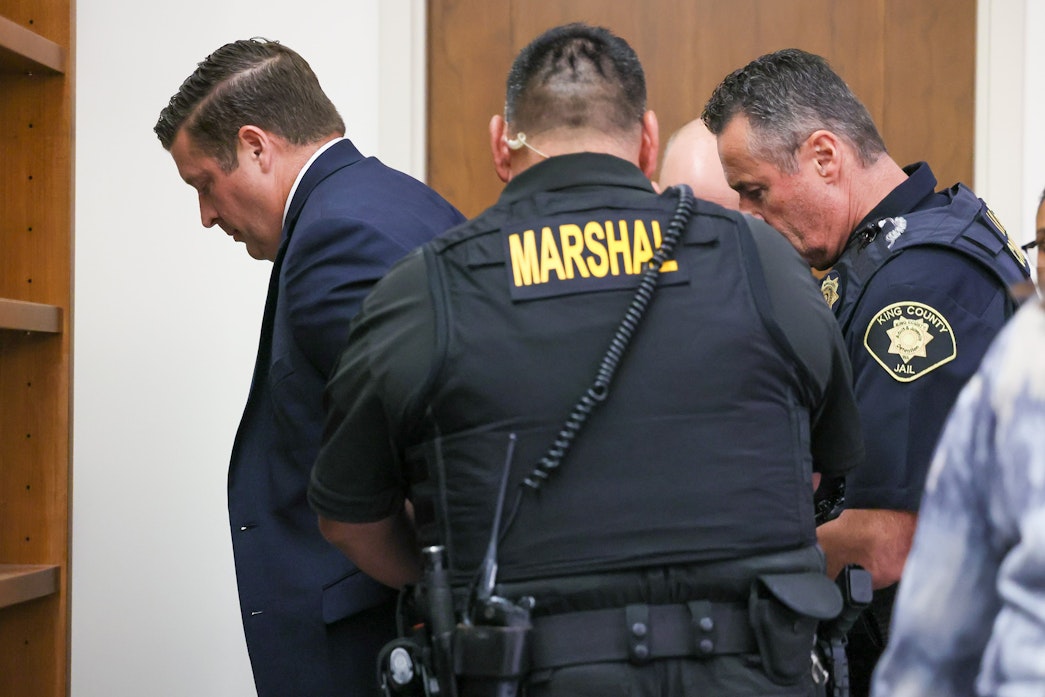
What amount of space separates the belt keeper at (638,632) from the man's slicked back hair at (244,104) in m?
1.02

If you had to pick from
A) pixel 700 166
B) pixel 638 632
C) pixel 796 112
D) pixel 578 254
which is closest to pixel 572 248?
pixel 578 254

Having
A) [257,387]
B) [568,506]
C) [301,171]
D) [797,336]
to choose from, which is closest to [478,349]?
[568,506]

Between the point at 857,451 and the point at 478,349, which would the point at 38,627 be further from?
the point at 857,451

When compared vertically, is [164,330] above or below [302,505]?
above

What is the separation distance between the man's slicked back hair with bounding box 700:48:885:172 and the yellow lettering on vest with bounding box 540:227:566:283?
73 centimetres

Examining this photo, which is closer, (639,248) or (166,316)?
(639,248)

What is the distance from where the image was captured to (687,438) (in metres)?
1.19

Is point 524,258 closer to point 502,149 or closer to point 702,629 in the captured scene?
point 502,149

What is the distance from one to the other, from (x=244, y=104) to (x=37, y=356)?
499 millimetres

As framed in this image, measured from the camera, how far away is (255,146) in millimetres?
1895

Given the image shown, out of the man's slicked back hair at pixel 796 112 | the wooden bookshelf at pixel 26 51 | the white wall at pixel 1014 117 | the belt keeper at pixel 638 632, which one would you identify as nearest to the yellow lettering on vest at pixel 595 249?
the belt keeper at pixel 638 632

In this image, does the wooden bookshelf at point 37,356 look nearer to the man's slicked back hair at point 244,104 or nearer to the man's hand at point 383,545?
the man's slicked back hair at point 244,104

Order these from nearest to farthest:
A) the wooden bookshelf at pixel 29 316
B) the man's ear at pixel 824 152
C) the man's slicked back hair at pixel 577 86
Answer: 1. the man's slicked back hair at pixel 577 86
2. the wooden bookshelf at pixel 29 316
3. the man's ear at pixel 824 152

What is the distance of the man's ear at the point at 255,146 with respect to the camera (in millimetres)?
1885
